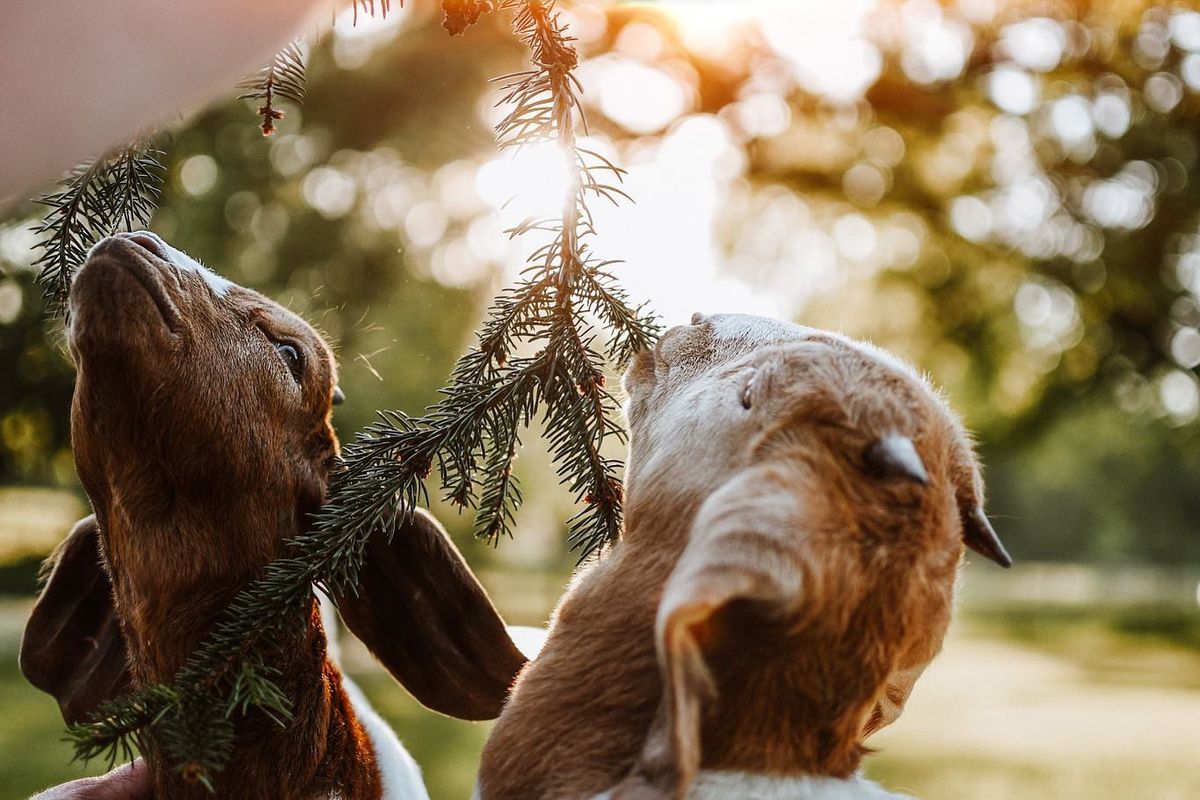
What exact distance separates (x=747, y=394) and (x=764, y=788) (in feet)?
1.98

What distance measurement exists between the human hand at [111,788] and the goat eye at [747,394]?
1.56 metres

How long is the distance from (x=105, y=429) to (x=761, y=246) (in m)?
11.7

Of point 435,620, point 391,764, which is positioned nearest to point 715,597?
point 435,620

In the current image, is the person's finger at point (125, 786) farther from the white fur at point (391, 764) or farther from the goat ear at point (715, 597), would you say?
the goat ear at point (715, 597)

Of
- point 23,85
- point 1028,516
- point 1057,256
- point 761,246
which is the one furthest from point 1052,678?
point 23,85

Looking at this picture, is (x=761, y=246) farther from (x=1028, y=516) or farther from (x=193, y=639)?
(x=1028, y=516)

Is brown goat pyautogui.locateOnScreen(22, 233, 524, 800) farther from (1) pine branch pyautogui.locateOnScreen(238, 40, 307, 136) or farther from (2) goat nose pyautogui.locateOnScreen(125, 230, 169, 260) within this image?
(1) pine branch pyautogui.locateOnScreen(238, 40, 307, 136)

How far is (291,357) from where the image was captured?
2387 millimetres

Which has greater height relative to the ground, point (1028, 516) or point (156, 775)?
point (156, 775)

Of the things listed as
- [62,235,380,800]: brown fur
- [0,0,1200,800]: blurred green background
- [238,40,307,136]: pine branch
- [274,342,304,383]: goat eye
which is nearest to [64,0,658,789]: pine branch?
[62,235,380,800]: brown fur

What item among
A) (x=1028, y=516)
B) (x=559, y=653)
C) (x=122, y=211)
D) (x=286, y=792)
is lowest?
(x=1028, y=516)

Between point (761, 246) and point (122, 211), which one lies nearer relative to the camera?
point (122, 211)

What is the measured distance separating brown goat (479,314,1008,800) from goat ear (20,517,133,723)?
1366 millimetres

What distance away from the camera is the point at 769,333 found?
213 centimetres
